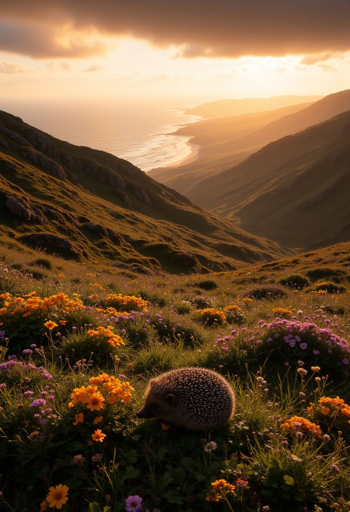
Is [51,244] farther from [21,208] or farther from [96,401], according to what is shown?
[96,401]

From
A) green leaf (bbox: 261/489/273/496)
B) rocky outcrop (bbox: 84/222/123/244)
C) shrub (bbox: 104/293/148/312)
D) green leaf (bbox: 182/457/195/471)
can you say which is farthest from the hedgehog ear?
rocky outcrop (bbox: 84/222/123/244)

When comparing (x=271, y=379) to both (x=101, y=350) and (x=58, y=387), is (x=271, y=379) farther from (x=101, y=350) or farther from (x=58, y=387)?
(x=58, y=387)

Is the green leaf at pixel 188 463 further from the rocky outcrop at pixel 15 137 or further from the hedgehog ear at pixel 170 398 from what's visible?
the rocky outcrop at pixel 15 137

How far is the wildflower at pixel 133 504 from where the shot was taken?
3.27m

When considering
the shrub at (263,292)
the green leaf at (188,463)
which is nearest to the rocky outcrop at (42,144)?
the shrub at (263,292)

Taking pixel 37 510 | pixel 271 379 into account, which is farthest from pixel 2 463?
pixel 271 379

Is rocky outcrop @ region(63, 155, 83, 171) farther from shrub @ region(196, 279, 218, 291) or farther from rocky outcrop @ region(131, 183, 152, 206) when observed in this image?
shrub @ region(196, 279, 218, 291)

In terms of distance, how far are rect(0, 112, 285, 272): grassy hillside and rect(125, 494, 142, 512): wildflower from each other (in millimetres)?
35518

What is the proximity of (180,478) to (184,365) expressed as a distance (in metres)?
2.97

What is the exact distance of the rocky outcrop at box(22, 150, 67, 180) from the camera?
87.9 m

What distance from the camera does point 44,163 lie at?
293ft

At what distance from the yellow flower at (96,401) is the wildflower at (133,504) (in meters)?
1.22

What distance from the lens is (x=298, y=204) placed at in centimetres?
17100

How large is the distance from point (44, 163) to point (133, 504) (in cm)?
9839
